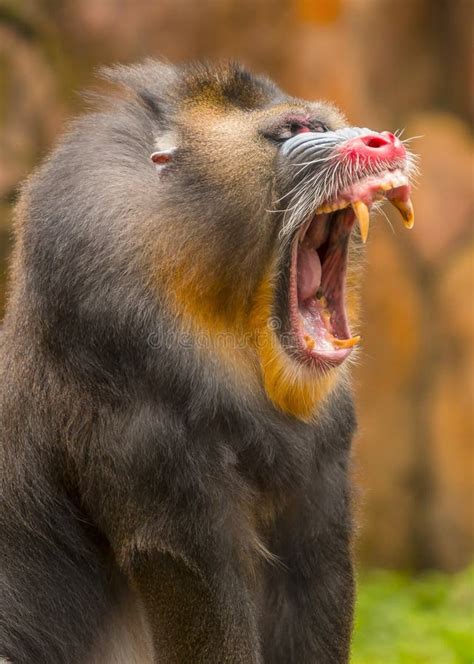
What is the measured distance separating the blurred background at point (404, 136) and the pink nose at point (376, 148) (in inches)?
156

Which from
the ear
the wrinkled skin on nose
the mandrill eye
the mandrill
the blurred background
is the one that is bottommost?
the mandrill

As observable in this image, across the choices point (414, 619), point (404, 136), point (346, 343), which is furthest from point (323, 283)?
point (404, 136)

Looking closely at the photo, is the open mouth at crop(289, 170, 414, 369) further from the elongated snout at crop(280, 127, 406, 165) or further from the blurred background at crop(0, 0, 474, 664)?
the blurred background at crop(0, 0, 474, 664)

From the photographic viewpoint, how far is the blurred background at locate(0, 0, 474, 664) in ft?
25.7

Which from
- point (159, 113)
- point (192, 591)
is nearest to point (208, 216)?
point (159, 113)

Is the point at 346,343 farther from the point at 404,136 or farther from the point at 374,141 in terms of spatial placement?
the point at 404,136

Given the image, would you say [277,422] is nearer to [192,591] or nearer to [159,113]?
[192,591]

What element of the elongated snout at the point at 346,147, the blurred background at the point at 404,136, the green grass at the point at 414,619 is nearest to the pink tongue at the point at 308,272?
the elongated snout at the point at 346,147

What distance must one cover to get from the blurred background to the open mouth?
12.1ft

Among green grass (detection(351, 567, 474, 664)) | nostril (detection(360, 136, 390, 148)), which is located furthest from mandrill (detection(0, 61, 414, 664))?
green grass (detection(351, 567, 474, 664))

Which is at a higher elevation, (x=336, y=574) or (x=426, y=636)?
(x=426, y=636)

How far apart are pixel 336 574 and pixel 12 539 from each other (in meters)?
1.02

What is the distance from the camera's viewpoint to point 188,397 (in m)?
3.68

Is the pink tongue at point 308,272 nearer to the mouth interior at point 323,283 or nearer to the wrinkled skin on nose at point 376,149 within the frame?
the mouth interior at point 323,283
